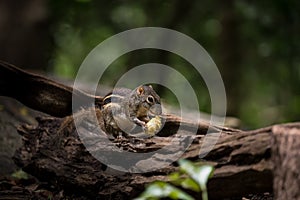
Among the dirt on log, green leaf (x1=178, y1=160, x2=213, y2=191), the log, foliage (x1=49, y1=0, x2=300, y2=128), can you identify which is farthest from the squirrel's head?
foliage (x1=49, y1=0, x2=300, y2=128)

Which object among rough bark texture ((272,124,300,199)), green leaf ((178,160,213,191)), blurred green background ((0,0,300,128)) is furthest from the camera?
blurred green background ((0,0,300,128))

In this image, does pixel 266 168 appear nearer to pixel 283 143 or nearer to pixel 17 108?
pixel 283 143

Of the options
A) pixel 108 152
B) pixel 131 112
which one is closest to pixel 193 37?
pixel 131 112

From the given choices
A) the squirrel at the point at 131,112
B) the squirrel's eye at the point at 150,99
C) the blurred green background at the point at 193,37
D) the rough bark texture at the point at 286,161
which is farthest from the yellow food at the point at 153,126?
the blurred green background at the point at 193,37

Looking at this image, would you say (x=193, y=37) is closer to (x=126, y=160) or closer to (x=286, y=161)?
(x=126, y=160)

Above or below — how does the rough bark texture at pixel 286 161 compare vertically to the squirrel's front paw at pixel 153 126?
below

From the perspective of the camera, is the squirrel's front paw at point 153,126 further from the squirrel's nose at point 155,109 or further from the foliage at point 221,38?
the foliage at point 221,38

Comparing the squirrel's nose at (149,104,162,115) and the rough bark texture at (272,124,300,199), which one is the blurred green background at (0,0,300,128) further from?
the rough bark texture at (272,124,300,199)
